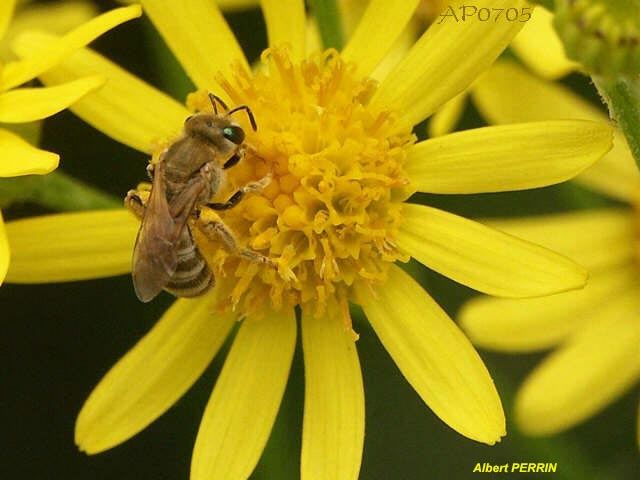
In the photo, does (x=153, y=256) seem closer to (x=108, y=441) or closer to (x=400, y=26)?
(x=108, y=441)

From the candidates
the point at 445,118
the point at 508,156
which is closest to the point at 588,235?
the point at 445,118

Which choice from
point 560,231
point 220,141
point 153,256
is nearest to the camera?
point 153,256

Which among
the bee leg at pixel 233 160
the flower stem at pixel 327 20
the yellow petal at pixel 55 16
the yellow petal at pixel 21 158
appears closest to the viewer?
the yellow petal at pixel 21 158

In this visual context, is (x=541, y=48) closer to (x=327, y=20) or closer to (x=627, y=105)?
(x=327, y=20)

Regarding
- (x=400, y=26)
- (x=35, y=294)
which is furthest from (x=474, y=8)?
(x=35, y=294)

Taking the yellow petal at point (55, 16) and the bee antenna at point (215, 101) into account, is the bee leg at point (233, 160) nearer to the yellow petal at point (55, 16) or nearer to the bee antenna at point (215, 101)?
the bee antenna at point (215, 101)

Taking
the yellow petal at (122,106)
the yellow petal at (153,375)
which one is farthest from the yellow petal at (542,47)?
the yellow petal at (153,375)

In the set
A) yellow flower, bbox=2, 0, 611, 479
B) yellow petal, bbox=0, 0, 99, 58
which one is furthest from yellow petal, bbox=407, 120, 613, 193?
yellow petal, bbox=0, 0, 99, 58
